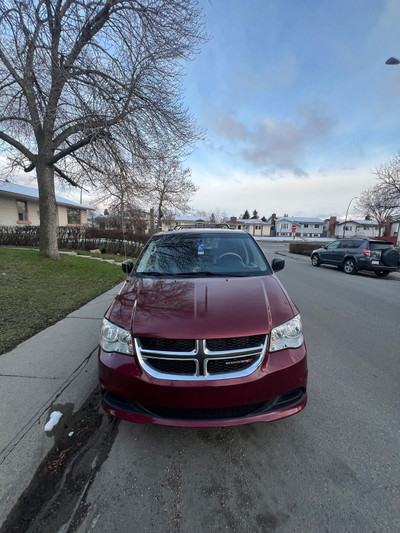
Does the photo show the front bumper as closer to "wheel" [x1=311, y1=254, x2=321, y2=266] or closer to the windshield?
the windshield

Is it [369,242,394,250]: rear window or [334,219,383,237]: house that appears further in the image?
[334,219,383,237]: house

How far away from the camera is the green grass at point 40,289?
4.20m

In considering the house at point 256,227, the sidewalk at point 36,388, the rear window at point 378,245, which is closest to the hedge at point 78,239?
the sidewalk at point 36,388

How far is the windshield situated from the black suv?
9768 mm

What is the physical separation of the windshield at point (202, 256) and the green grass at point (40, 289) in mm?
2420

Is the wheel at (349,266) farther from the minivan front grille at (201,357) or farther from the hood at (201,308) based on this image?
the minivan front grille at (201,357)

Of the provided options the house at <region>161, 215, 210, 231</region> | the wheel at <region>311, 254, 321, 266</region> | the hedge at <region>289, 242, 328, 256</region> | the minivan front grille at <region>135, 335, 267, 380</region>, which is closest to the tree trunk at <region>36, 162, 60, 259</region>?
the house at <region>161, 215, 210, 231</region>

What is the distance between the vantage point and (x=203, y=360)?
182cm

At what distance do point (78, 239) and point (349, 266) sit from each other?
15.8m

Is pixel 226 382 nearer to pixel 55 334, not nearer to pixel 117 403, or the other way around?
pixel 117 403

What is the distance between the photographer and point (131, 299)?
7.73 feet

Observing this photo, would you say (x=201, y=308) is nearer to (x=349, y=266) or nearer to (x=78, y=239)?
(x=349, y=266)

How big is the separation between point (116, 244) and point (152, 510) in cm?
1599

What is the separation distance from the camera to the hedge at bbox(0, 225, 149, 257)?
15469 millimetres
